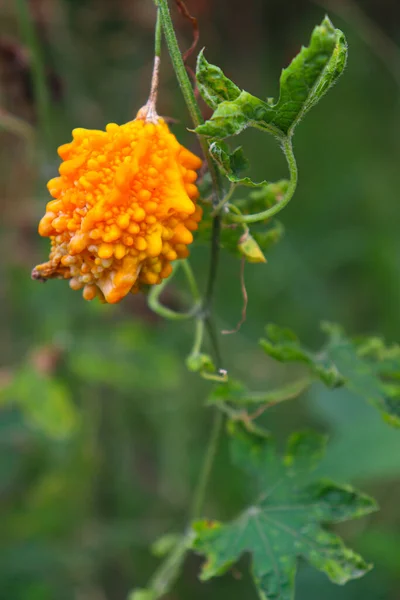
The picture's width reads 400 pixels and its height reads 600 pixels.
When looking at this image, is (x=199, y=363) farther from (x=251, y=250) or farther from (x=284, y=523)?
(x=284, y=523)

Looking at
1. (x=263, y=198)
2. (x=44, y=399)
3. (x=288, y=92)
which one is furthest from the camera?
(x=44, y=399)

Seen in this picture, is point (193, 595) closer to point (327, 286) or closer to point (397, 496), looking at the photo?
point (397, 496)

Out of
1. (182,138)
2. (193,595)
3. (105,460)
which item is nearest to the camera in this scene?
(193,595)

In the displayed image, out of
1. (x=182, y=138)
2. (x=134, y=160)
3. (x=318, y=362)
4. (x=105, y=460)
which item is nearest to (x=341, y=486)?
(x=318, y=362)

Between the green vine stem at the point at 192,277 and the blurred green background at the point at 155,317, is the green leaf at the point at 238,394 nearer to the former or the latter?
the green vine stem at the point at 192,277

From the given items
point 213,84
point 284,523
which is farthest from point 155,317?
point 213,84

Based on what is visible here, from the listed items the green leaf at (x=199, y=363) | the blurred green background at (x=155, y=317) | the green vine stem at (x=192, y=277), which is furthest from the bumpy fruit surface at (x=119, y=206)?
the blurred green background at (x=155, y=317)
